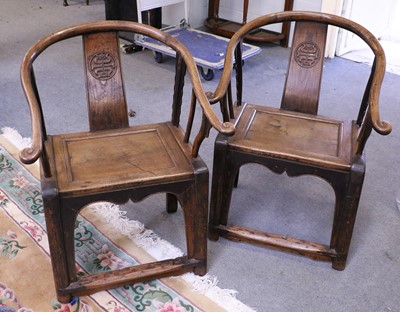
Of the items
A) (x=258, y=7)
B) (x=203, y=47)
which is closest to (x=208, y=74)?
(x=203, y=47)

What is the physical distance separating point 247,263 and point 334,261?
0.31m

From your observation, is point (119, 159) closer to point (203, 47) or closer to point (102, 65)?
point (102, 65)

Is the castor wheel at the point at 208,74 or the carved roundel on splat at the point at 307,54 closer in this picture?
the carved roundel on splat at the point at 307,54

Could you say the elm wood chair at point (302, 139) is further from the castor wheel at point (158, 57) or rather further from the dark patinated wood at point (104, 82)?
the castor wheel at point (158, 57)

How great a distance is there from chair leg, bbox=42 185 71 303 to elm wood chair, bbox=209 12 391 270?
544mm

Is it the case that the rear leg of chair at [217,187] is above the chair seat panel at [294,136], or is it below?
below

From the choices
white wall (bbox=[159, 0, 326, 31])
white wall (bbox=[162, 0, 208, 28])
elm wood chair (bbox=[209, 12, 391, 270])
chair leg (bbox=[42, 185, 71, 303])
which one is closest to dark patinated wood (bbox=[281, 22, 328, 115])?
elm wood chair (bbox=[209, 12, 391, 270])

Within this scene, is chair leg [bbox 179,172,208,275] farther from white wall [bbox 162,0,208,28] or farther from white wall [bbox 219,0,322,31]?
white wall [bbox 162,0,208,28]

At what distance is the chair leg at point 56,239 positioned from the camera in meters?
1.28

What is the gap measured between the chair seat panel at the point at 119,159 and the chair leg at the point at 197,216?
55 millimetres

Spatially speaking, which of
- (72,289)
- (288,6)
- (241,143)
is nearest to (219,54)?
(288,6)

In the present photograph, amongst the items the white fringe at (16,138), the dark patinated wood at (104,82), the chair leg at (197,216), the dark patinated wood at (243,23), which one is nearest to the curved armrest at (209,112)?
the chair leg at (197,216)

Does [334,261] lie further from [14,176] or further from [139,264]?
[14,176]

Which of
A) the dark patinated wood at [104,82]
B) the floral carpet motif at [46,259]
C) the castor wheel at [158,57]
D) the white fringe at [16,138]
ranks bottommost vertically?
the floral carpet motif at [46,259]
